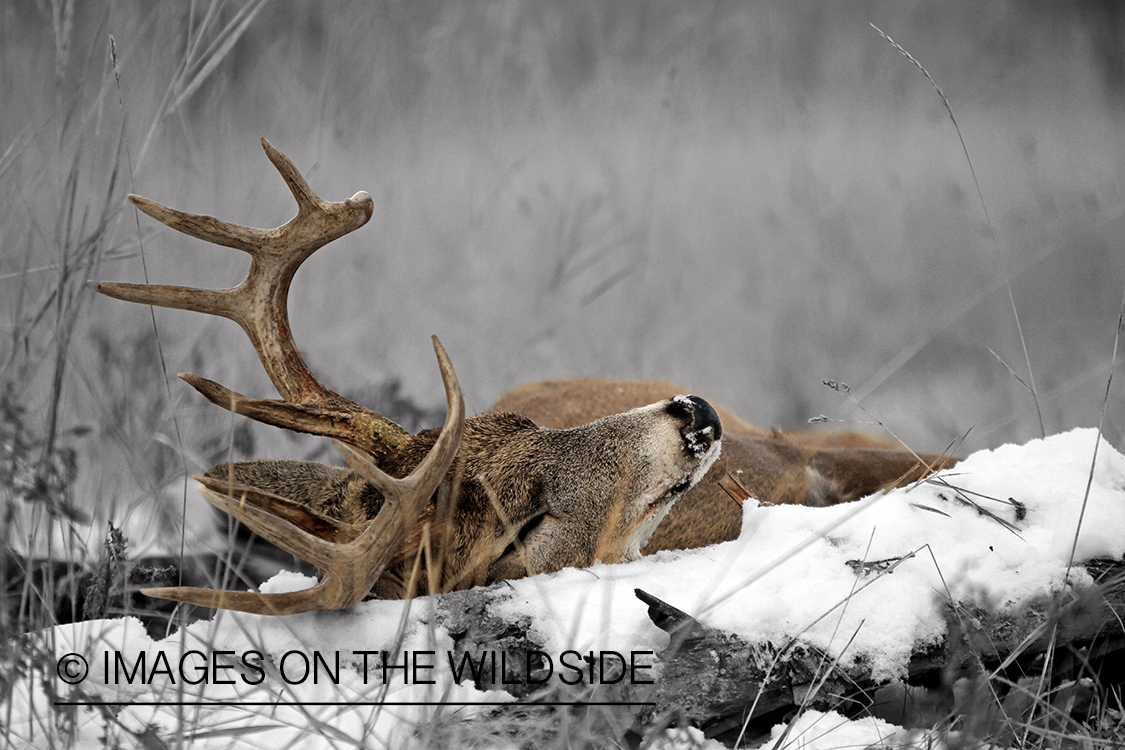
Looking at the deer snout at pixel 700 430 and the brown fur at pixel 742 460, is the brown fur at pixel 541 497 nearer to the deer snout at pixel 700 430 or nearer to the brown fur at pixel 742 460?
the deer snout at pixel 700 430

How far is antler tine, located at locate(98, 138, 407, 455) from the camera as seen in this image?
1.80m

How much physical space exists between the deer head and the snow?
0.44 ft

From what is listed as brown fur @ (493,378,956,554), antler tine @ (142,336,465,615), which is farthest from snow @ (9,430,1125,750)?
brown fur @ (493,378,956,554)

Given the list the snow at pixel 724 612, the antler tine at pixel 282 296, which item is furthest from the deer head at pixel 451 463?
the snow at pixel 724 612

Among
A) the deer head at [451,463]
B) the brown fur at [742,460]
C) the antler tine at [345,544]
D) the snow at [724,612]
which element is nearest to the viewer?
the snow at [724,612]

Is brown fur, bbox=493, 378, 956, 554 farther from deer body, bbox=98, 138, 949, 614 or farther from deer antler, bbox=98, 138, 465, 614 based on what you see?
deer antler, bbox=98, 138, 465, 614

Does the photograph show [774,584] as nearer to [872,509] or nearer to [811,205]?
[872,509]

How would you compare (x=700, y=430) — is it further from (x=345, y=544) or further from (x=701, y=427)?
(x=345, y=544)

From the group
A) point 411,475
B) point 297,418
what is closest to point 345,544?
point 411,475

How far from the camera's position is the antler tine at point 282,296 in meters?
1.80

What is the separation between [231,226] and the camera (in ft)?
6.27

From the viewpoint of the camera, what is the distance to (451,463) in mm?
1684

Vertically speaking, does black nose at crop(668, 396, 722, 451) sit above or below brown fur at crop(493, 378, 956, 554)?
above

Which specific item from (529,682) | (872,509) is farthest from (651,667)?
(872,509)
